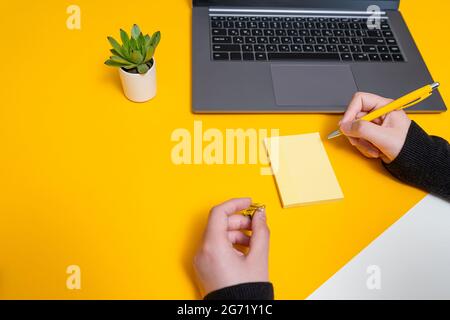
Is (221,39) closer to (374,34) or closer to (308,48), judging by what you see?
(308,48)

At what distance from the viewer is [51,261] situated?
578mm

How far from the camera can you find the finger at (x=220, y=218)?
57 cm

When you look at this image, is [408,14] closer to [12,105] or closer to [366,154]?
[366,154]

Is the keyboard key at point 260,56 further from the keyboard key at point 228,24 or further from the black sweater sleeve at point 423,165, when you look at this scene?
the black sweater sleeve at point 423,165

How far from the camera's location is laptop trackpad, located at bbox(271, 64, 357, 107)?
29.8 inches

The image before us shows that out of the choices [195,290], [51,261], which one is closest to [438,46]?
[195,290]

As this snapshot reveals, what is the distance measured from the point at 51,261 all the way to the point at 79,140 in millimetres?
228

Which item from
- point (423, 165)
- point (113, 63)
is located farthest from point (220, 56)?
point (423, 165)

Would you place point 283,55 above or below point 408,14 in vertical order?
below

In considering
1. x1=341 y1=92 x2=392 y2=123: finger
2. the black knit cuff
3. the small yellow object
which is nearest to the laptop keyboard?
x1=341 y1=92 x2=392 y2=123: finger

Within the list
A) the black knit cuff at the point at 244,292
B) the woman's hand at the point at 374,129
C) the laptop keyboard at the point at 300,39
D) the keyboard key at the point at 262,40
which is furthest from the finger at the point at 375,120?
the black knit cuff at the point at 244,292

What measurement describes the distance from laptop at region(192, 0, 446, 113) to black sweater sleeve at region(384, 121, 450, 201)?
11 centimetres

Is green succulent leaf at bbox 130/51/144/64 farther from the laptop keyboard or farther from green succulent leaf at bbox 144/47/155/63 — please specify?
the laptop keyboard

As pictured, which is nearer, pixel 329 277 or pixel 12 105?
pixel 329 277
